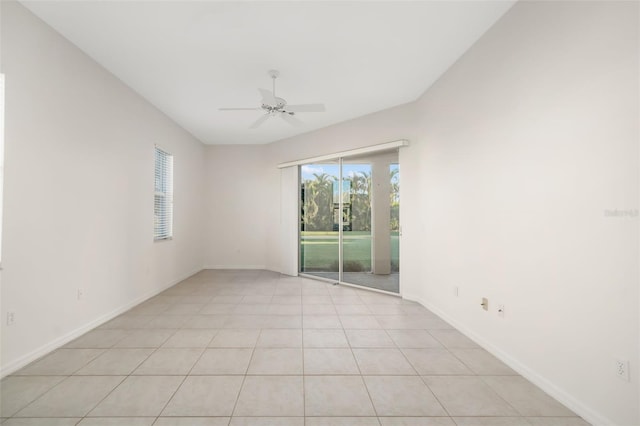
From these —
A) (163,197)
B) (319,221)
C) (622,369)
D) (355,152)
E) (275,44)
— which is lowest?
(622,369)

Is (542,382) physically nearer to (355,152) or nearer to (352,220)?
(352,220)

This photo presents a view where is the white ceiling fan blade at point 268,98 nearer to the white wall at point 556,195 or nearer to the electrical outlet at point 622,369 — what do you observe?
the white wall at point 556,195

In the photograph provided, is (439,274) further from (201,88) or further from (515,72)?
(201,88)

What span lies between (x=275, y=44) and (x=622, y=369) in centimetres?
343

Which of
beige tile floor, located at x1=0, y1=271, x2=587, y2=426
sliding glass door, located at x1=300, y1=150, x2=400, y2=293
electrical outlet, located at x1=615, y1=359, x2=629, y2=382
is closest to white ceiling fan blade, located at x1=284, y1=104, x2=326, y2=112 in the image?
sliding glass door, located at x1=300, y1=150, x2=400, y2=293

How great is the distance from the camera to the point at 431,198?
358 cm

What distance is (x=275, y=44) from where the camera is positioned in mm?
2629

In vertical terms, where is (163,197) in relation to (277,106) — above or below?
below

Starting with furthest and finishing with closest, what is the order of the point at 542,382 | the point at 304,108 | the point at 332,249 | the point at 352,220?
the point at 332,249, the point at 352,220, the point at 304,108, the point at 542,382

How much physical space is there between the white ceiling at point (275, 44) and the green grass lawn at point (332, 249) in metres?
2.21

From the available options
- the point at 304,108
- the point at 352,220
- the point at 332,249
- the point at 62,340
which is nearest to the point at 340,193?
→ the point at 352,220

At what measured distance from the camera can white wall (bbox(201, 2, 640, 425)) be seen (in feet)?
4.82

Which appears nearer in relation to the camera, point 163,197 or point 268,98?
point 268,98

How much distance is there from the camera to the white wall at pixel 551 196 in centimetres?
147
